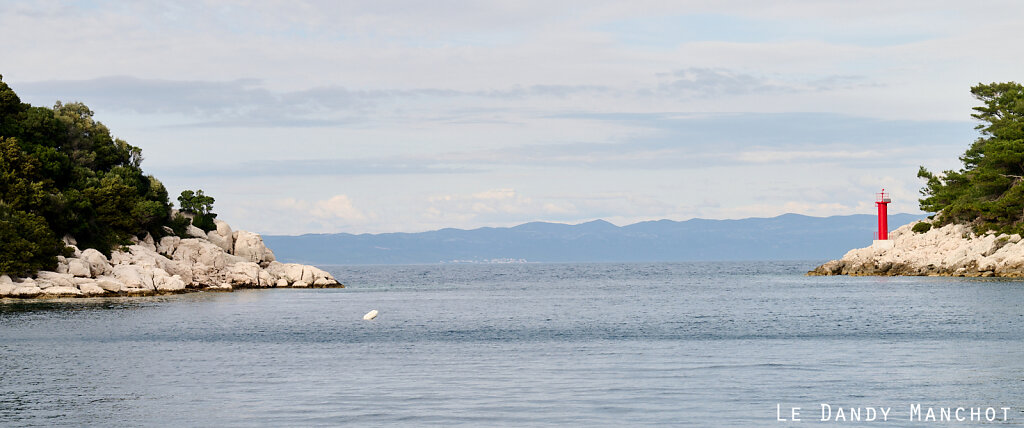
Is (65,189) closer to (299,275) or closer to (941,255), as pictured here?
(299,275)

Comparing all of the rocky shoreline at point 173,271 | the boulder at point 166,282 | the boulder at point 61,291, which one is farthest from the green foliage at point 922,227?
the boulder at point 61,291

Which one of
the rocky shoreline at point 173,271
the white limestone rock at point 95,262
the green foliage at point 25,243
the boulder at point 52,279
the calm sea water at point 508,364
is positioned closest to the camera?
the calm sea water at point 508,364

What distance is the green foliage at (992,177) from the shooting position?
98.8m

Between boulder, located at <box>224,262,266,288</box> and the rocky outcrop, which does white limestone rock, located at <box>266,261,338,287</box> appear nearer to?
boulder, located at <box>224,262,266,288</box>

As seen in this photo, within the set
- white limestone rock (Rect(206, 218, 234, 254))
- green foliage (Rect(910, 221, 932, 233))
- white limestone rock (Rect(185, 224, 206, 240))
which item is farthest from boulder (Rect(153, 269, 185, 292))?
green foliage (Rect(910, 221, 932, 233))

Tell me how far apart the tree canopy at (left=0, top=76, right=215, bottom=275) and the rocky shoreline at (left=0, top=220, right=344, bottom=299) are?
1.59 m

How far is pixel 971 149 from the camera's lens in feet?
377

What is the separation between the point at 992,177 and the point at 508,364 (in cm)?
→ 8248

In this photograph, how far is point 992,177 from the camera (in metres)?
102

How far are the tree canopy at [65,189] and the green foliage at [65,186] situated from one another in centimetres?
8

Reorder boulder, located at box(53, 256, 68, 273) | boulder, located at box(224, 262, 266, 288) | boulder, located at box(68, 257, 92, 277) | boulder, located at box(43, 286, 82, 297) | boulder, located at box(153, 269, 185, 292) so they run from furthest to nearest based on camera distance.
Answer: boulder, located at box(224, 262, 266, 288), boulder, located at box(153, 269, 185, 292), boulder, located at box(68, 257, 92, 277), boulder, located at box(53, 256, 68, 273), boulder, located at box(43, 286, 82, 297)

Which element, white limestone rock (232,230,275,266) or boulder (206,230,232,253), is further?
white limestone rock (232,230,275,266)

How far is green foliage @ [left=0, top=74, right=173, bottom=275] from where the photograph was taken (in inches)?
3176

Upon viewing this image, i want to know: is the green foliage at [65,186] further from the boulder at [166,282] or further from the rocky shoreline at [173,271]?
the boulder at [166,282]
